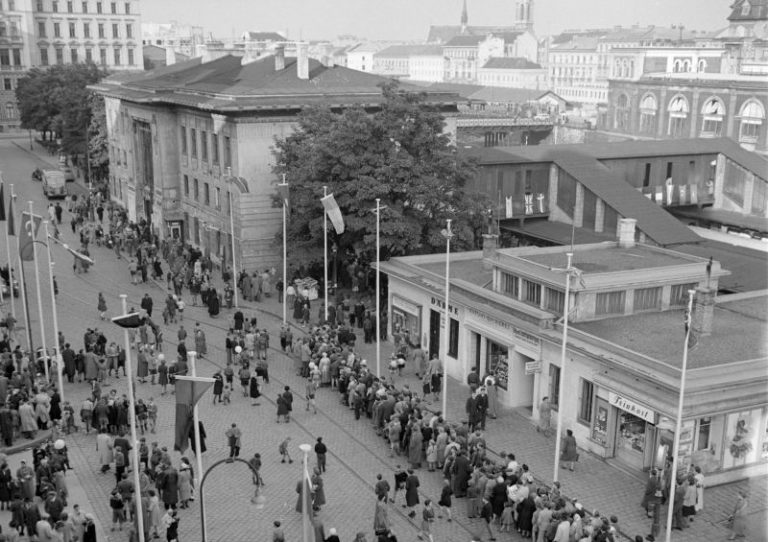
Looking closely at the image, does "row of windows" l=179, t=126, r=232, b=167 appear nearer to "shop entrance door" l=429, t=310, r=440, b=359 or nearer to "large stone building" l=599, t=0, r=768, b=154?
"shop entrance door" l=429, t=310, r=440, b=359

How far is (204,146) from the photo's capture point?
4984 centimetres

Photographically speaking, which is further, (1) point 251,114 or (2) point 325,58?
(2) point 325,58

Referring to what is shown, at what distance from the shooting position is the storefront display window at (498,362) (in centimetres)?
2858

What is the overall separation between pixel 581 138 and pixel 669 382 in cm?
9703

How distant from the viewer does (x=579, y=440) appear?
25281 mm

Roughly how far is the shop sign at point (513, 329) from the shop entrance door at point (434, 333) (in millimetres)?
2752

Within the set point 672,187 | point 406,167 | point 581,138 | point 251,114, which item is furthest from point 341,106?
point 581,138

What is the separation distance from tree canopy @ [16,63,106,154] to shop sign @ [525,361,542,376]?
61.9 m

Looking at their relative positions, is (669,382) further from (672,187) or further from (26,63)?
(26,63)

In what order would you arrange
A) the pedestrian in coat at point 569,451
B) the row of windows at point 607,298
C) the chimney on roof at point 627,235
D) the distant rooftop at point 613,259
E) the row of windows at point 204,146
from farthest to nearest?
the row of windows at point 204,146 → the chimney on roof at point 627,235 → the distant rooftop at point 613,259 → the row of windows at point 607,298 → the pedestrian in coat at point 569,451

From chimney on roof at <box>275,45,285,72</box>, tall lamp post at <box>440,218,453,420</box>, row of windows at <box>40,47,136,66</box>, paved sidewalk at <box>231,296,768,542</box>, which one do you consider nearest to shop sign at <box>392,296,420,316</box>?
tall lamp post at <box>440,218,453,420</box>

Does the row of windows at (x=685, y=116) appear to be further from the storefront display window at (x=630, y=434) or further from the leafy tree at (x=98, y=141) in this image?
the storefront display window at (x=630, y=434)

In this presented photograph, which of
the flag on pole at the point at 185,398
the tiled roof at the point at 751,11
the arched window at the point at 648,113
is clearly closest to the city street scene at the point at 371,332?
the flag on pole at the point at 185,398

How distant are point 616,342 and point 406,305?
419 inches
